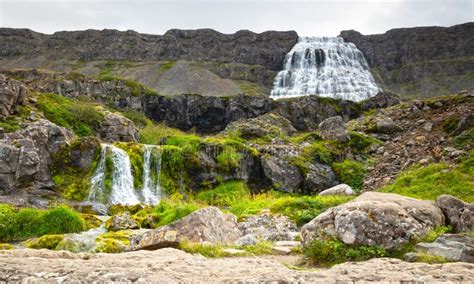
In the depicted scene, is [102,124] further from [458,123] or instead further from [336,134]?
[458,123]

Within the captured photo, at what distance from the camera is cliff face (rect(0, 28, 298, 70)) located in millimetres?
142750

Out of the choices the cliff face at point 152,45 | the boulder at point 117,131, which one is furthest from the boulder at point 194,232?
the cliff face at point 152,45

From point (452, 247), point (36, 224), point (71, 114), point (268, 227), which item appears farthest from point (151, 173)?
point (452, 247)

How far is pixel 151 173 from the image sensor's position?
3097 centimetres

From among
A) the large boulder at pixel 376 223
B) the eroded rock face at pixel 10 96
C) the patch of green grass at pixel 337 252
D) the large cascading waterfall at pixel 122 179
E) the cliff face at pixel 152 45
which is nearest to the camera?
the patch of green grass at pixel 337 252

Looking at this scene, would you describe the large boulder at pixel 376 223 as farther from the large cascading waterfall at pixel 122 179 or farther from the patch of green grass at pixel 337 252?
the large cascading waterfall at pixel 122 179

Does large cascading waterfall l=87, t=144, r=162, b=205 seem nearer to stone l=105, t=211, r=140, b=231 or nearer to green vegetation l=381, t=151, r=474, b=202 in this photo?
stone l=105, t=211, r=140, b=231

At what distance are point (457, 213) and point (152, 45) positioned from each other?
486 ft

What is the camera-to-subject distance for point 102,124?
48.2 metres

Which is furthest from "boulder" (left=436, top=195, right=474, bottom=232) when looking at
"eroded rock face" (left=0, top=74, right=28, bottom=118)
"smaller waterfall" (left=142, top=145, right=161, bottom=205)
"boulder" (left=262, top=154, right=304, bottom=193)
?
"eroded rock face" (left=0, top=74, right=28, bottom=118)

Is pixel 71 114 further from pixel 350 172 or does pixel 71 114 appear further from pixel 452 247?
pixel 452 247

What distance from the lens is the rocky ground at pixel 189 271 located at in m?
4.80

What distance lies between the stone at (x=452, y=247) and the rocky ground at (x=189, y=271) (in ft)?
5.67

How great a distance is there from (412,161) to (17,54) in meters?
154
